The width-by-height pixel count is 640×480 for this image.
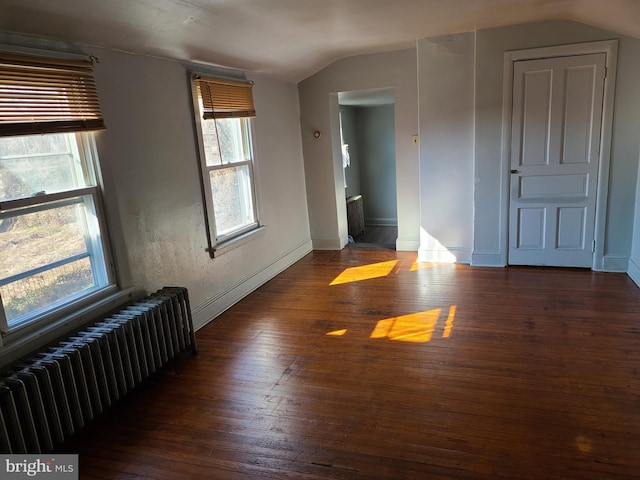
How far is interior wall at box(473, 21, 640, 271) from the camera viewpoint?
4.14m

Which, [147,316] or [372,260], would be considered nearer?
[147,316]

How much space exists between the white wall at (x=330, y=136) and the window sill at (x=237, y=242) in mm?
1344

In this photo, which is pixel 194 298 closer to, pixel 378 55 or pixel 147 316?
pixel 147 316

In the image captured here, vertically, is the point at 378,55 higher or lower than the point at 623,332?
higher

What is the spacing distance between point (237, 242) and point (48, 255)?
1.86 metres

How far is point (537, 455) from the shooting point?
2123 millimetres

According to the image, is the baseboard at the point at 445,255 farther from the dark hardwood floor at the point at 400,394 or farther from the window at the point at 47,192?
the window at the point at 47,192

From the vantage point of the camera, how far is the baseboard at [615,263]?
4.47 meters

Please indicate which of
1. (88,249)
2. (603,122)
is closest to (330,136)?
(603,122)

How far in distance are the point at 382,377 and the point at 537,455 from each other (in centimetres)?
99

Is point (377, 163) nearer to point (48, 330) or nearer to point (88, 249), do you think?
point (88, 249)

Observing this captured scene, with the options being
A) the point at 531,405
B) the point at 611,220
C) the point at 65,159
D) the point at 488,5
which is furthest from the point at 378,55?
the point at 531,405

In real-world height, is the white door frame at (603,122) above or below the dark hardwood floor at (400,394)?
above

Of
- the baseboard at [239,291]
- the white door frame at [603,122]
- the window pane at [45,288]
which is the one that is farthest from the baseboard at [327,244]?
the window pane at [45,288]
